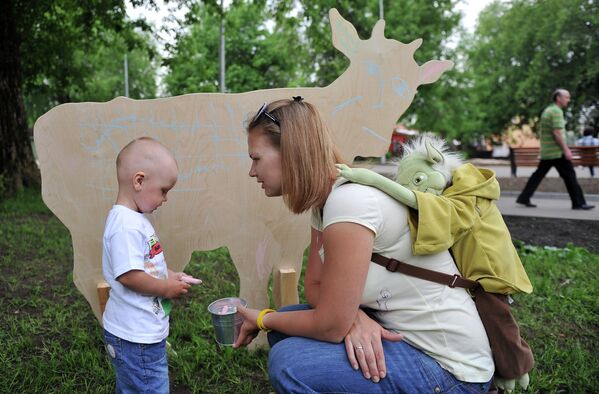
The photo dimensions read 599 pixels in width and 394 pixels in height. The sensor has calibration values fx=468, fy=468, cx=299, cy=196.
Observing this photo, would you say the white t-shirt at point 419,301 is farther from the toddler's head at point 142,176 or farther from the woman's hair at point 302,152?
the toddler's head at point 142,176

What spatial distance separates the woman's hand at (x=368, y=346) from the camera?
60.1 inches

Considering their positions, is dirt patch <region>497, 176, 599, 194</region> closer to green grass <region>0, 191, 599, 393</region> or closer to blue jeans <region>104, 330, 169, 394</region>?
green grass <region>0, 191, 599, 393</region>

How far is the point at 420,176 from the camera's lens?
1.90 metres

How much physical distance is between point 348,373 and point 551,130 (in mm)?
6870

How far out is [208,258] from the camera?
16.8ft

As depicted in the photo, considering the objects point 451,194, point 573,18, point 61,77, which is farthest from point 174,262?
point 573,18

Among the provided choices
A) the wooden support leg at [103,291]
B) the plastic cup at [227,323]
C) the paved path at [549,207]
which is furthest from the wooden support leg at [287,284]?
the paved path at [549,207]

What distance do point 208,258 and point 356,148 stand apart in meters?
2.85

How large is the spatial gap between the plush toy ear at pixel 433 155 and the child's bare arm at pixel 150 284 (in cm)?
113

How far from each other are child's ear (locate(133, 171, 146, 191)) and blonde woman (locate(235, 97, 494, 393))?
514 millimetres

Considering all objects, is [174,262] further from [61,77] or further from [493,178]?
[61,77]

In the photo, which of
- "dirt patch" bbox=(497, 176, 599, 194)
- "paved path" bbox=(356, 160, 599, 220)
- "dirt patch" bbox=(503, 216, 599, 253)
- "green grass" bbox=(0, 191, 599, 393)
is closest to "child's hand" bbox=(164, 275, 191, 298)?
"green grass" bbox=(0, 191, 599, 393)

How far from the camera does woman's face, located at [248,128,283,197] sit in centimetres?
174

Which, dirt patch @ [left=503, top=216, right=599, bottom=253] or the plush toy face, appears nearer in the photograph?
the plush toy face
